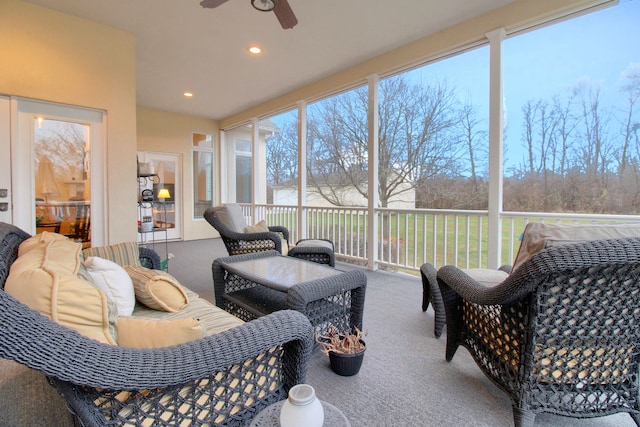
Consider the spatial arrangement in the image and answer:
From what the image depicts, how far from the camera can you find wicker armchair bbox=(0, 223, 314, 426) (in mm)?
658

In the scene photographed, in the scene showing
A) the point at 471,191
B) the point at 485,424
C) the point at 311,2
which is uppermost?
the point at 311,2

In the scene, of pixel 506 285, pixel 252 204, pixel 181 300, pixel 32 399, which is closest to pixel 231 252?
pixel 181 300

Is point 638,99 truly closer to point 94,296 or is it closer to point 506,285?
point 506,285

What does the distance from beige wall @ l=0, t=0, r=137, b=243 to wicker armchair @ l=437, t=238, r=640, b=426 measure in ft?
12.8

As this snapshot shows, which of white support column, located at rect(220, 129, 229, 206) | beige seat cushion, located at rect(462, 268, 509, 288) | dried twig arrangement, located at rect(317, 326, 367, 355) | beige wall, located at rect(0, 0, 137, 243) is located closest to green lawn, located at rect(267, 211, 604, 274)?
beige seat cushion, located at rect(462, 268, 509, 288)

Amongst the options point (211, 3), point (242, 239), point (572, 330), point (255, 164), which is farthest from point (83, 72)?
point (572, 330)

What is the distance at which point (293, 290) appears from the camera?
5.80 feet

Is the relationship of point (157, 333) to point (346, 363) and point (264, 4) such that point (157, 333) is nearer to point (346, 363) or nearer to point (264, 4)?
point (346, 363)

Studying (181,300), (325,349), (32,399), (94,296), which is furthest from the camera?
(325,349)

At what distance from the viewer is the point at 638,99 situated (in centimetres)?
263

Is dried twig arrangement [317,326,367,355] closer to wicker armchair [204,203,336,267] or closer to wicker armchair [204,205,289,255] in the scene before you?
wicker armchair [204,203,336,267]

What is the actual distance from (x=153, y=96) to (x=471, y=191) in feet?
19.3

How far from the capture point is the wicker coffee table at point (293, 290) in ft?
6.04

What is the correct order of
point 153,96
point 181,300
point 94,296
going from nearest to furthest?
point 94,296
point 181,300
point 153,96
